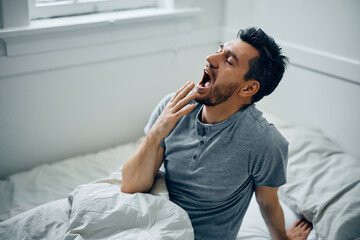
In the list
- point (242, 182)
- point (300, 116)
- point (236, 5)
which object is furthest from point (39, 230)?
point (236, 5)

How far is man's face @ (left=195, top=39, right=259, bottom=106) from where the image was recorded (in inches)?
52.9

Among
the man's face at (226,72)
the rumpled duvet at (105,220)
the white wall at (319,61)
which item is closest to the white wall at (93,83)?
the white wall at (319,61)

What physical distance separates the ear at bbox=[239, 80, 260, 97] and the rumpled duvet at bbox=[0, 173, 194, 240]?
45cm

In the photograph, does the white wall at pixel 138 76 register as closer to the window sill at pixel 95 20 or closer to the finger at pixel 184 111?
the window sill at pixel 95 20

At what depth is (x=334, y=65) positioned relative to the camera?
1.91 metres

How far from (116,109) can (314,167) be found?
1.12 metres

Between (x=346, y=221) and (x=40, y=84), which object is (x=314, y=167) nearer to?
(x=346, y=221)

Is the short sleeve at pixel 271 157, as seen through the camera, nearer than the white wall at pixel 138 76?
Yes

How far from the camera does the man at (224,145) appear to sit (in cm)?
132

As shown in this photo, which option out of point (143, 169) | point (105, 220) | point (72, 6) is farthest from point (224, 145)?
point (72, 6)

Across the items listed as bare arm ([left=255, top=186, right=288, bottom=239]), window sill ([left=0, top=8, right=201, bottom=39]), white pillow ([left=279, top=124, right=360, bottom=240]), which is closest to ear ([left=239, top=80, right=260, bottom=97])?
bare arm ([left=255, top=186, right=288, bottom=239])

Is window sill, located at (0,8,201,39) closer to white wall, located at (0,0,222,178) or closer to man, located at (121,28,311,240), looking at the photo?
white wall, located at (0,0,222,178)

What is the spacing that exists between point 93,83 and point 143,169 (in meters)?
0.92

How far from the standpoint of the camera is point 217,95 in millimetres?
1354
